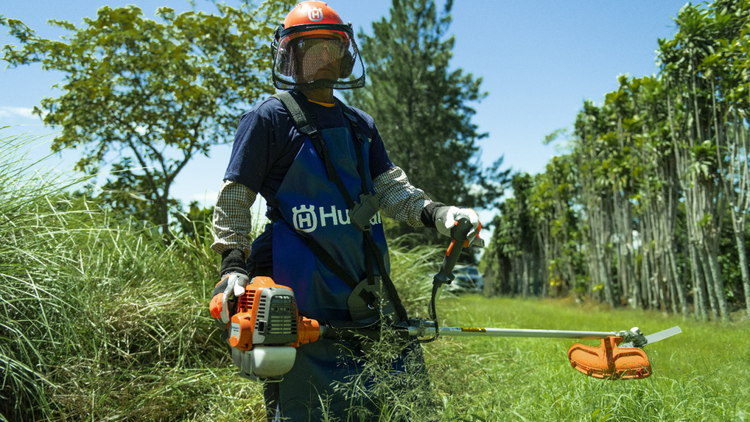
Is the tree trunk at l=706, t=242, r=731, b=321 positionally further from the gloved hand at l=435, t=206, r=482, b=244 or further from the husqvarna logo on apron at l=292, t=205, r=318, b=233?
the husqvarna logo on apron at l=292, t=205, r=318, b=233

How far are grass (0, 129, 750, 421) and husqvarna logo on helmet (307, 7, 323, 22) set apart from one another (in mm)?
1426

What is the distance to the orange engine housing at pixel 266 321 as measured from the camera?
1458 mm

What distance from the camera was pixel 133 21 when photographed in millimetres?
5672

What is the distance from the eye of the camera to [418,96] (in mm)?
18281

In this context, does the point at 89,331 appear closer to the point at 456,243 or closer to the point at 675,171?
the point at 456,243

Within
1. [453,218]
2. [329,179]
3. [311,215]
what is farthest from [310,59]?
[453,218]

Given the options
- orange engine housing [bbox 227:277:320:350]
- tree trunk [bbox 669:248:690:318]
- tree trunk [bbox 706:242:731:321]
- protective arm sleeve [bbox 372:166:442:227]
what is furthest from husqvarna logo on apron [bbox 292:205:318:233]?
tree trunk [bbox 669:248:690:318]

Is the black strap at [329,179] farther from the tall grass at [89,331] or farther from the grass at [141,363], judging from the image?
the tall grass at [89,331]

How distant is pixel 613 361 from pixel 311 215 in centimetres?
145

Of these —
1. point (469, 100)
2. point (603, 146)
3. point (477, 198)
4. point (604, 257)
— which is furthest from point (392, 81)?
point (604, 257)

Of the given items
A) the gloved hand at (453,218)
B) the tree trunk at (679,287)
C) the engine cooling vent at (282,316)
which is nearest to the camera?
the engine cooling vent at (282,316)

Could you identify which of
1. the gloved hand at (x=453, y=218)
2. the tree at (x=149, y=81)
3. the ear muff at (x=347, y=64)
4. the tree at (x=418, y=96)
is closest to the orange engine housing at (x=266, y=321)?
the gloved hand at (x=453, y=218)

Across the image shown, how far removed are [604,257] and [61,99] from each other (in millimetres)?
11174

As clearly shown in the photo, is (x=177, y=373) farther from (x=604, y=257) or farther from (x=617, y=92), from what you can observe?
(x=604, y=257)
